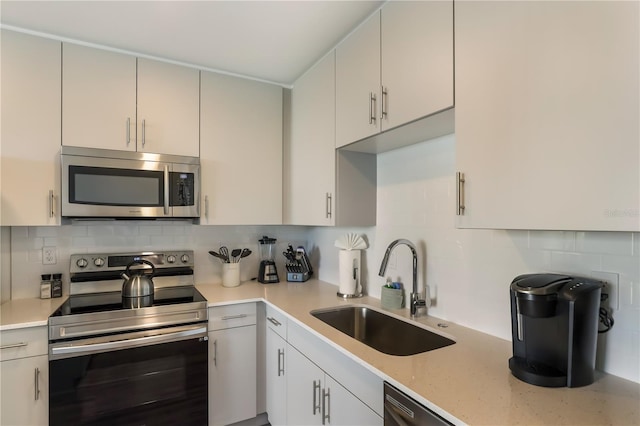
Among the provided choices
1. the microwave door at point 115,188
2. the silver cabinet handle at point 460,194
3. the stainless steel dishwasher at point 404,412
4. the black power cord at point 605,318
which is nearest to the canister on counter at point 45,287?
the microwave door at point 115,188

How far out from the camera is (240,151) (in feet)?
8.06

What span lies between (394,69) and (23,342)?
2194 millimetres

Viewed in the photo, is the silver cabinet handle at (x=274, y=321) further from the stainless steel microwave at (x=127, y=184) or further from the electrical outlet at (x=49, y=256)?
the electrical outlet at (x=49, y=256)

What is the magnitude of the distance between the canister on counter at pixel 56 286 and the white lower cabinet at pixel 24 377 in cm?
51

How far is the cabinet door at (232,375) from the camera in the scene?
6.89 ft

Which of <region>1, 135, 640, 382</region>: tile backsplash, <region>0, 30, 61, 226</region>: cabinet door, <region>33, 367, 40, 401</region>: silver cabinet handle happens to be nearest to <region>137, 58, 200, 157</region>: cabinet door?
<region>0, 30, 61, 226</region>: cabinet door

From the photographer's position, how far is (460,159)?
3.96 feet

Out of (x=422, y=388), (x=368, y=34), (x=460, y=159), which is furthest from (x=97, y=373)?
(x=368, y=34)

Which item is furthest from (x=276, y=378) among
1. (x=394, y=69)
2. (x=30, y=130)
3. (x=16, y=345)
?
(x=30, y=130)

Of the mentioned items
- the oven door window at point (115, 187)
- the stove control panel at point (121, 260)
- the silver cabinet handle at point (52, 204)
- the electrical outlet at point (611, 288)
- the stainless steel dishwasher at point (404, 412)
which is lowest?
the stainless steel dishwasher at point (404, 412)

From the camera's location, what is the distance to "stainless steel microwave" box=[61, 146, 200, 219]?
195cm

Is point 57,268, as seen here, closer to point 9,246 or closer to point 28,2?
point 9,246

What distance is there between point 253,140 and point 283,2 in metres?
1.06

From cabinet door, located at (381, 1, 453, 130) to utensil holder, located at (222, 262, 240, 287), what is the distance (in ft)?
5.08
